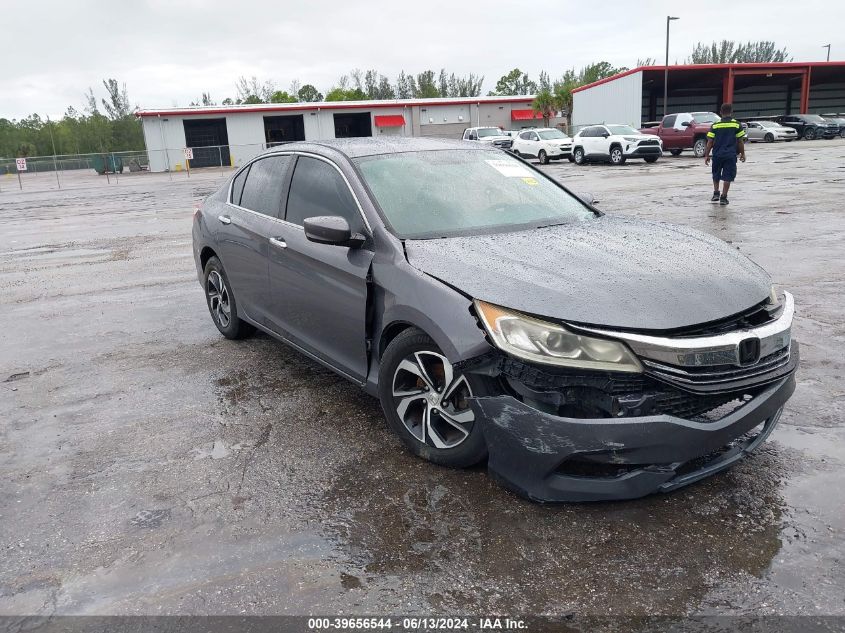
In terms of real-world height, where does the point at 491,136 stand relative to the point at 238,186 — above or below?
below

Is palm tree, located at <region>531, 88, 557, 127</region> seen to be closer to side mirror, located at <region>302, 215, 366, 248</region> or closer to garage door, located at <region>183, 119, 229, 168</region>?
garage door, located at <region>183, 119, 229, 168</region>

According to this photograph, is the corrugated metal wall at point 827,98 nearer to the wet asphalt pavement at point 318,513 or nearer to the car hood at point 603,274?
the wet asphalt pavement at point 318,513

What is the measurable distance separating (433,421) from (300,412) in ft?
4.04

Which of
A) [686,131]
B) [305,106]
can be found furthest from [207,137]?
[686,131]

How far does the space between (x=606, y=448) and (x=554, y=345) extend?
45 centimetres

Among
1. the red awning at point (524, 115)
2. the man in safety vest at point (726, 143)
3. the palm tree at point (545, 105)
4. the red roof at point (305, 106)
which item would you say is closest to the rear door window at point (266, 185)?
the man in safety vest at point (726, 143)

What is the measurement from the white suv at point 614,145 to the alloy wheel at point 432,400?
27745 millimetres

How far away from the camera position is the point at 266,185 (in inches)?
205

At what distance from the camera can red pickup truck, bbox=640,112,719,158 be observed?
31.4m

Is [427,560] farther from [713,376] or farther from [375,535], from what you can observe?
[713,376]

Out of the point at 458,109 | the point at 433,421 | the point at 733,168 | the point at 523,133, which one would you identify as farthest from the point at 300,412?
the point at 458,109

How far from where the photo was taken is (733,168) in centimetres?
1338

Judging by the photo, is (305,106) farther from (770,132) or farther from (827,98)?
(827,98)

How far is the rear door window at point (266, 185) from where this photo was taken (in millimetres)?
4980
